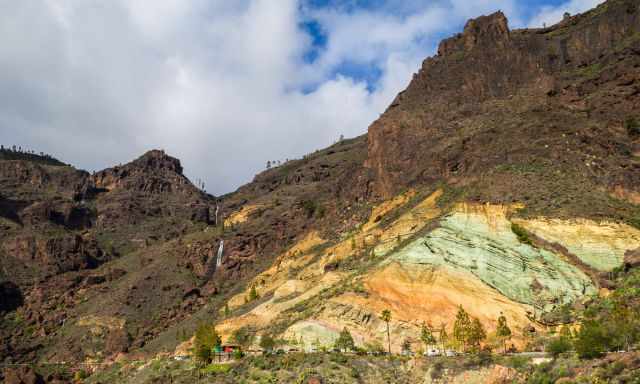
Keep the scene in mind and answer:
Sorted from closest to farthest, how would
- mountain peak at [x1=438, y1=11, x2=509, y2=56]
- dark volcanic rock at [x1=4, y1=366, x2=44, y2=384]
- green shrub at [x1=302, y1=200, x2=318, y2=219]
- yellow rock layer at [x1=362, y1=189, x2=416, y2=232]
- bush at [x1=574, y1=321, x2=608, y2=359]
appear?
bush at [x1=574, y1=321, x2=608, y2=359]
dark volcanic rock at [x1=4, y1=366, x2=44, y2=384]
yellow rock layer at [x1=362, y1=189, x2=416, y2=232]
mountain peak at [x1=438, y1=11, x2=509, y2=56]
green shrub at [x1=302, y1=200, x2=318, y2=219]

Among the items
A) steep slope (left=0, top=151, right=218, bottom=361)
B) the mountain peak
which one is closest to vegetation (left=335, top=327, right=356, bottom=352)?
steep slope (left=0, top=151, right=218, bottom=361)

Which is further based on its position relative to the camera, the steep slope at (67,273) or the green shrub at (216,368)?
the steep slope at (67,273)

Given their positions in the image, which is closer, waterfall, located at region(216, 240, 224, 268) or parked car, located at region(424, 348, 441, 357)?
parked car, located at region(424, 348, 441, 357)

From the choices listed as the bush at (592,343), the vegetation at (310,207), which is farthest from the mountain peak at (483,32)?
the bush at (592,343)

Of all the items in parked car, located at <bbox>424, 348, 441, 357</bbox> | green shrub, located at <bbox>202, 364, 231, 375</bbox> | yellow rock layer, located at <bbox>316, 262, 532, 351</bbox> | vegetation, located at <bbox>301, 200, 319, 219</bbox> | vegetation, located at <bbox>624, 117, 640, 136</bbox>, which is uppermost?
vegetation, located at <bbox>624, 117, 640, 136</bbox>

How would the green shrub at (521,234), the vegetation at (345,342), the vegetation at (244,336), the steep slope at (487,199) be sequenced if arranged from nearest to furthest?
1. the vegetation at (345,342)
2. the steep slope at (487,199)
3. the vegetation at (244,336)
4. the green shrub at (521,234)

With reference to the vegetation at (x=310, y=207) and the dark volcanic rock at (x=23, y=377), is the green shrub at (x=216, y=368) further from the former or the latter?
the vegetation at (x=310, y=207)

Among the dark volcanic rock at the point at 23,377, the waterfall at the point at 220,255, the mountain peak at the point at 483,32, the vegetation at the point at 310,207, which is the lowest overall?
the dark volcanic rock at the point at 23,377

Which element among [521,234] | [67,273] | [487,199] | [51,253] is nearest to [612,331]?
[521,234]

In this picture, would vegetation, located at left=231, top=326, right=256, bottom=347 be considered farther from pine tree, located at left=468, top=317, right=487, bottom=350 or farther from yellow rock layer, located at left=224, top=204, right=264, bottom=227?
yellow rock layer, located at left=224, top=204, right=264, bottom=227

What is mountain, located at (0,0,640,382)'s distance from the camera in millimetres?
71500

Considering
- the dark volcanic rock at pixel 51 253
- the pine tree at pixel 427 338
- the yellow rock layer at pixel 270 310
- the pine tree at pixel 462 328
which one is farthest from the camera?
the dark volcanic rock at pixel 51 253

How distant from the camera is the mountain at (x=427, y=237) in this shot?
71.5 m

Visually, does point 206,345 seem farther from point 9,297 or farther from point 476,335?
point 9,297
